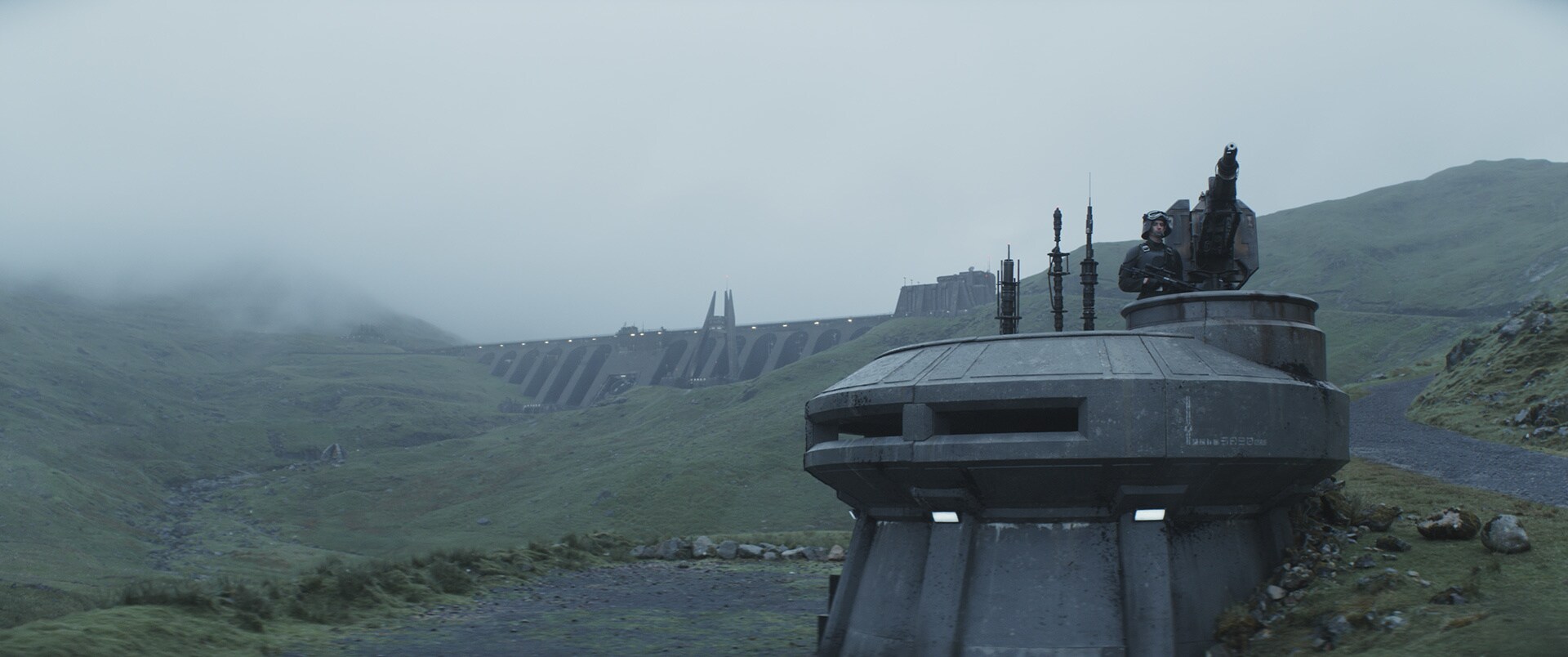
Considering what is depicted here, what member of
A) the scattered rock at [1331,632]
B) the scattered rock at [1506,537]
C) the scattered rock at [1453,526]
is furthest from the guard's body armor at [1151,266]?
the scattered rock at [1331,632]

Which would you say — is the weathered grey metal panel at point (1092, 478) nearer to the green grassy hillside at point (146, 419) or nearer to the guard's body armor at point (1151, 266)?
the guard's body armor at point (1151, 266)

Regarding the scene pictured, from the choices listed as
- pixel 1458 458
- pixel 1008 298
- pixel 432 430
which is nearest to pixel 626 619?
pixel 1008 298

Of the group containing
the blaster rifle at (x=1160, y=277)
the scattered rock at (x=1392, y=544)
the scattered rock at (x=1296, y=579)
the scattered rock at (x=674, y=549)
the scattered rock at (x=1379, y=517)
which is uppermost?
the blaster rifle at (x=1160, y=277)

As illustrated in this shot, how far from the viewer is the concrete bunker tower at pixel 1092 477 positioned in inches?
504

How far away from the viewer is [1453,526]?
14469 millimetres

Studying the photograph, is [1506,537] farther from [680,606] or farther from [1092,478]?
[680,606]

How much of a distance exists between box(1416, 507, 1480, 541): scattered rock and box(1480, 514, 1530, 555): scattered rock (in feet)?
1.72

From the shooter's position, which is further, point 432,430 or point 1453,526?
point 432,430

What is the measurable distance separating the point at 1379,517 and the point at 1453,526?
1.20 m

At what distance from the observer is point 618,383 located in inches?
6240

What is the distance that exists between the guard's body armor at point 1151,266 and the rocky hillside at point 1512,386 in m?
18.6

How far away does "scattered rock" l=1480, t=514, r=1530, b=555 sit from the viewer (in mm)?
13363

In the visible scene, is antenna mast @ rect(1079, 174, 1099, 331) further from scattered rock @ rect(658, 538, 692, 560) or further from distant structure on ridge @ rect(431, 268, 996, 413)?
distant structure on ridge @ rect(431, 268, 996, 413)

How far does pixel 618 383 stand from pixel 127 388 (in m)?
64.2
